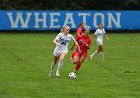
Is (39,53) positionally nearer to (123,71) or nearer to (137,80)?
(123,71)

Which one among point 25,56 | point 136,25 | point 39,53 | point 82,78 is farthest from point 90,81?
point 136,25

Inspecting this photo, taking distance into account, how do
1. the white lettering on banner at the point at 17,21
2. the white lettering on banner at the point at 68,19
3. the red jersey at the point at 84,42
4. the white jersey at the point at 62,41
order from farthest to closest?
1. the white lettering on banner at the point at 68,19
2. the white lettering on banner at the point at 17,21
3. the red jersey at the point at 84,42
4. the white jersey at the point at 62,41

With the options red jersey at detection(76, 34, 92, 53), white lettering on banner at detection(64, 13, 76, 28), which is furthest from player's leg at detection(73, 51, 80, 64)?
white lettering on banner at detection(64, 13, 76, 28)

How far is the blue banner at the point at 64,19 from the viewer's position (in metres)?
53.6

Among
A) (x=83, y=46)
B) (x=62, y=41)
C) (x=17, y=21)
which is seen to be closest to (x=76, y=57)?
(x=83, y=46)

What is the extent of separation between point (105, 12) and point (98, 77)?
1401 inches

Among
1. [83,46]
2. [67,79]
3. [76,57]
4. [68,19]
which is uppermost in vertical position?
[83,46]

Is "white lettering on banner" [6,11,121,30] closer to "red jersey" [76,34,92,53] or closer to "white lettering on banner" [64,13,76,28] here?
"white lettering on banner" [64,13,76,28]

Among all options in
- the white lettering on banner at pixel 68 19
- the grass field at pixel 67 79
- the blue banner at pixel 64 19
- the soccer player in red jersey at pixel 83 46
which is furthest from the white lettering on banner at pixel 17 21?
the soccer player in red jersey at pixel 83 46

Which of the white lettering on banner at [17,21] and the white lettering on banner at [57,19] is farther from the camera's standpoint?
the white lettering on banner at [57,19]

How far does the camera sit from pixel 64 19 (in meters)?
54.4

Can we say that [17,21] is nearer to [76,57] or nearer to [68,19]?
[68,19]

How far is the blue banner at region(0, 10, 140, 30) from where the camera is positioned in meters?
53.6

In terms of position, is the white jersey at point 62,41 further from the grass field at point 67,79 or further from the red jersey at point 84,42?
the grass field at point 67,79
